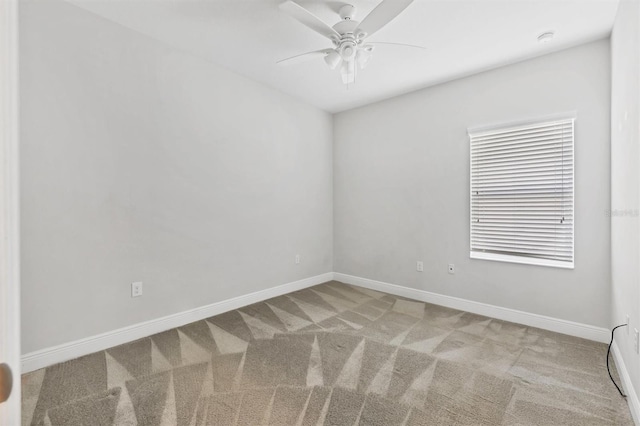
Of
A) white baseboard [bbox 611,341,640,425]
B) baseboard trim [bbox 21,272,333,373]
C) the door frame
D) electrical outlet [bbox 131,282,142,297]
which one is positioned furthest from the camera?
electrical outlet [bbox 131,282,142,297]

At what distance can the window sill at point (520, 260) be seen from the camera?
2.79m

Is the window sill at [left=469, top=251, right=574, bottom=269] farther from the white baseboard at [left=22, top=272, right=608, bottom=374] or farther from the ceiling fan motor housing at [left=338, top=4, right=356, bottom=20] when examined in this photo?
the ceiling fan motor housing at [left=338, top=4, right=356, bottom=20]

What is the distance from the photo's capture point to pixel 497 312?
10.3 ft

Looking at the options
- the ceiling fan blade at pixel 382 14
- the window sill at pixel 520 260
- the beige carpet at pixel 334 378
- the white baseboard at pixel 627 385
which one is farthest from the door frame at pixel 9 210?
the window sill at pixel 520 260

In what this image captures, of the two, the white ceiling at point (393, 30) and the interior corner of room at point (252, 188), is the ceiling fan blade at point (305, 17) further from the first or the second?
the interior corner of room at point (252, 188)

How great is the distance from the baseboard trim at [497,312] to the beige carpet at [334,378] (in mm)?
99

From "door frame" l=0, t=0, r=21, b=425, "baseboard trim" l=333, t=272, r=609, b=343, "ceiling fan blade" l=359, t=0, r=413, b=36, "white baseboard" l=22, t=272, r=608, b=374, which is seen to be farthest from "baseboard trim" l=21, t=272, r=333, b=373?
"ceiling fan blade" l=359, t=0, r=413, b=36

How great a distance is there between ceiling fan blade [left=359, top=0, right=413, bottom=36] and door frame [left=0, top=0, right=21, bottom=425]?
72.3 inches

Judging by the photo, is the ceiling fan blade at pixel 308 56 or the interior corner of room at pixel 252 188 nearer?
the interior corner of room at pixel 252 188

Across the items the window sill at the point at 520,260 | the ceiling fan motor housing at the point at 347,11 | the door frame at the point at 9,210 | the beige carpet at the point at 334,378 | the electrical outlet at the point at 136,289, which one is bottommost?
the beige carpet at the point at 334,378

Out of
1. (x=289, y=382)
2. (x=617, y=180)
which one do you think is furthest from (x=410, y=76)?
(x=289, y=382)

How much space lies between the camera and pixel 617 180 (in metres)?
2.24

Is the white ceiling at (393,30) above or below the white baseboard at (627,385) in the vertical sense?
above

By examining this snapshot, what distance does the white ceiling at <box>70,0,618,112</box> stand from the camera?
2.22 metres
